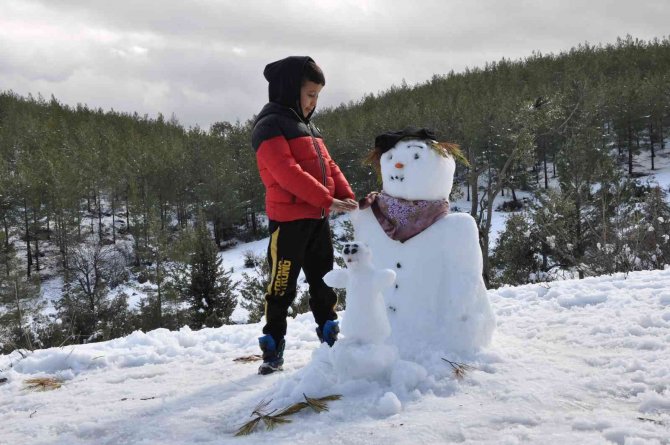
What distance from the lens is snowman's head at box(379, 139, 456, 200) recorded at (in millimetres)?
3008

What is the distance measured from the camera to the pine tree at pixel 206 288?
19.7m

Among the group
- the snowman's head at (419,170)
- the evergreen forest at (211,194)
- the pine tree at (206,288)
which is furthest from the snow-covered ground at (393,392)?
the pine tree at (206,288)

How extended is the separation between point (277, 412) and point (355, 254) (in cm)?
80

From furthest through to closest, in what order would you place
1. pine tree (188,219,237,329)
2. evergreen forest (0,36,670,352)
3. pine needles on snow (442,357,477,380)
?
pine tree (188,219,237,329) < evergreen forest (0,36,670,352) < pine needles on snow (442,357,477,380)

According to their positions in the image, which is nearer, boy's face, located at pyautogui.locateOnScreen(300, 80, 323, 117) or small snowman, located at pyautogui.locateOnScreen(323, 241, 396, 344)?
small snowman, located at pyautogui.locateOnScreen(323, 241, 396, 344)

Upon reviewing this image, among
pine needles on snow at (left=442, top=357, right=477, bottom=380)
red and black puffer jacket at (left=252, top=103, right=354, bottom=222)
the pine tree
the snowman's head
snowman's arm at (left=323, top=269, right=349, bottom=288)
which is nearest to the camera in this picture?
pine needles on snow at (left=442, top=357, right=477, bottom=380)

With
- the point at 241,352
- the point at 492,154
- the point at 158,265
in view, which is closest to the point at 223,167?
the point at 158,265

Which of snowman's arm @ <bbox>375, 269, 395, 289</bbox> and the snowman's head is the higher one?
the snowman's head

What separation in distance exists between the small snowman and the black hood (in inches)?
43.4

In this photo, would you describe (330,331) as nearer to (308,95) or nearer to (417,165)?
(417,165)

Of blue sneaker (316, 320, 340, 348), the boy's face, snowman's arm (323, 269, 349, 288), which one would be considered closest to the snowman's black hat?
the boy's face

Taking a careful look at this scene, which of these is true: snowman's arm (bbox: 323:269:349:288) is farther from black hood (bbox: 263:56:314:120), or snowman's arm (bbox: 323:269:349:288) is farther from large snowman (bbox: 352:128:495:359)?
black hood (bbox: 263:56:314:120)

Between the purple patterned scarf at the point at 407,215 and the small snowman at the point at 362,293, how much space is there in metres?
0.51

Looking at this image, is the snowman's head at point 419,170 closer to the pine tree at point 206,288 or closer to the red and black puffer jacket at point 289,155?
the red and black puffer jacket at point 289,155
